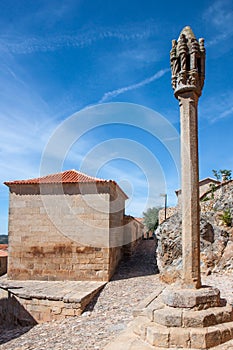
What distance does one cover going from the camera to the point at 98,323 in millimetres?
7918

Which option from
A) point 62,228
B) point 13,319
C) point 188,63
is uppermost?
point 188,63

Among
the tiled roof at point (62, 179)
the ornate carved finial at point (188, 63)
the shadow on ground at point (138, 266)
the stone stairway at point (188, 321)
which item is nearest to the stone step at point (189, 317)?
the stone stairway at point (188, 321)

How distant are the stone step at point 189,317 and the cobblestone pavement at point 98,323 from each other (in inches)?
83.7

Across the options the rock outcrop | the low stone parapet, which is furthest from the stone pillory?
the rock outcrop

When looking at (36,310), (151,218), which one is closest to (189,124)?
(36,310)

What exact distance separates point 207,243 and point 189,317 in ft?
23.0

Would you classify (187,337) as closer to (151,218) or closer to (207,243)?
(207,243)

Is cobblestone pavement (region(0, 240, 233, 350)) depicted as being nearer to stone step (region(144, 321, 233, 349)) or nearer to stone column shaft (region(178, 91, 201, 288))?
stone step (region(144, 321, 233, 349))

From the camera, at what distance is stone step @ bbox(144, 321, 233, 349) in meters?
4.02

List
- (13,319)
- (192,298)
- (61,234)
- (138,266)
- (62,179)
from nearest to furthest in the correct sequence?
(192,298), (13,319), (61,234), (62,179), (138,266)

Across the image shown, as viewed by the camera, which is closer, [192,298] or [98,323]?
[192,298]

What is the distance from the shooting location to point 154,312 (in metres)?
4.50

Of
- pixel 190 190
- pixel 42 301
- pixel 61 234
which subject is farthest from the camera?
pixel 61 234

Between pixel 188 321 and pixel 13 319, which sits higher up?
pixel 188 321
